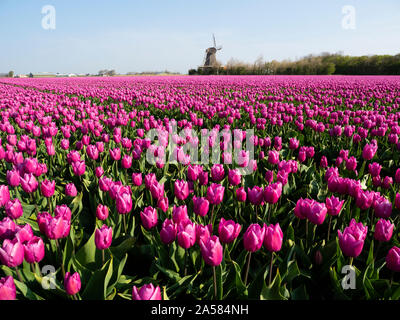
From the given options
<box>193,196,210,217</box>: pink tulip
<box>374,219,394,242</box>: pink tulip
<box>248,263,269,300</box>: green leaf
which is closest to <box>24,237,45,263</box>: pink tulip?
<box>193,196,210,217</box>: pink tulip

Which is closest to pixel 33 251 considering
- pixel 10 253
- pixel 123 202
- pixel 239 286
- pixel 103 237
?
pixel 10 253

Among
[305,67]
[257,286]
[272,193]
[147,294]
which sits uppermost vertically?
[305,67]

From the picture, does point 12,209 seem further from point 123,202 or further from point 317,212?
point 317,212

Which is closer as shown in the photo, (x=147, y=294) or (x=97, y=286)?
(x=147, y=294)

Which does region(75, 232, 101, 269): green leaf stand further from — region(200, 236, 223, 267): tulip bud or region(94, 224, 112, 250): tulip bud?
region(200, 236, 223, 267): tulip bud

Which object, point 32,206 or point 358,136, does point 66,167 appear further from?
point 358,136

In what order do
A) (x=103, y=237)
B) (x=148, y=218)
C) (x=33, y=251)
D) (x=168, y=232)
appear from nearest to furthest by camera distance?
1. (x=33, y=251)
2. (x=103, y=237)
3. (x=168, y=232)
4. (x=148, y=218)

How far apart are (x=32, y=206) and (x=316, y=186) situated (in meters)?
2.73

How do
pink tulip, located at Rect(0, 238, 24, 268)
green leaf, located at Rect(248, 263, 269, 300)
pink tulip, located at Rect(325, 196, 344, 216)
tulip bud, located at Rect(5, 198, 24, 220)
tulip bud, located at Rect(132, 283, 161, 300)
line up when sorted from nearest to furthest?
tulip bud, located at Rect(132, 283, 161, 300), pink tulip, located at Rect(0, 238, 24, 268), green leaf, located at Rect(248, 263, 269, 300), tulip bud, located at Rect(5, 198, 24, 220), pink tulip, located at Rect(325, 196, 344, 216)

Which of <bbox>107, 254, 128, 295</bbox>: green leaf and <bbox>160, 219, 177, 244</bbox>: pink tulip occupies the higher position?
<bbox>160, 219, 177, 244</bbox>: pink tulip

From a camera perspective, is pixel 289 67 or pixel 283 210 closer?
pixel 283 210

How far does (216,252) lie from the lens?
1492mm

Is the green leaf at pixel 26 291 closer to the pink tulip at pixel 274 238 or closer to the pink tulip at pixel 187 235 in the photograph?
the pink tulip at pixel 187 235
